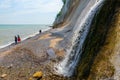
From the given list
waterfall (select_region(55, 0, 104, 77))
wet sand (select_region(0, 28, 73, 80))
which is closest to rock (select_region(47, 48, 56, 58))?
wet sand (select_region(0, 28, 73, 80))

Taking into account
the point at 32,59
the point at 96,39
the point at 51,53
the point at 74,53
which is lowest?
Answer: the point at 32,59

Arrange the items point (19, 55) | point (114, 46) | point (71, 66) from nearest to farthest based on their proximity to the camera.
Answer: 1. point (114, 46)
2. point (71, 66)
3. point (19, 55)

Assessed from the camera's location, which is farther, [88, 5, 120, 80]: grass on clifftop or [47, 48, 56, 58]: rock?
[47, 48, 56, 58]: rock

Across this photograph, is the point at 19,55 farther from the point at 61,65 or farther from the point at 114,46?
the point at 114,46

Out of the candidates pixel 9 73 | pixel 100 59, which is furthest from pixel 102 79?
pixel 9 73

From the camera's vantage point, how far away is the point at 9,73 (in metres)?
18.0

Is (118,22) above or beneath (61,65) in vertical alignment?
above

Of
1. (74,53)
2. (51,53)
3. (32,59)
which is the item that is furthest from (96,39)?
(32,59)

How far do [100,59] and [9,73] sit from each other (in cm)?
748

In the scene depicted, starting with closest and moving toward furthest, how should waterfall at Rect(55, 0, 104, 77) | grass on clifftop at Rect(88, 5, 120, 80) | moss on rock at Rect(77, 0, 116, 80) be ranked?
grass on clifftop at Rect(88, 5, 120, 80)
moss on rock at Rect(77, 0, 116, 80)
waterfall at Rect(55, 0, 104, 77)

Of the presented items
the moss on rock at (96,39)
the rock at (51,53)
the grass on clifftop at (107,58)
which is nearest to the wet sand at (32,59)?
the rock at (51,53)

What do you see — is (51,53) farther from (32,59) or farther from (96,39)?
(96,39)

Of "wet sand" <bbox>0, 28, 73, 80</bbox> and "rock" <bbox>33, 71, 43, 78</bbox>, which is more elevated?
"wet sand" <bbox>0, 28, 73, 80</bbox>

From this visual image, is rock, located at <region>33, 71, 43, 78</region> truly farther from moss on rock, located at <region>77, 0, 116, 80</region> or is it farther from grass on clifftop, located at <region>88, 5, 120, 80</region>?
grass on clifftop, located at <region>88, 5, 120, 80</region>
